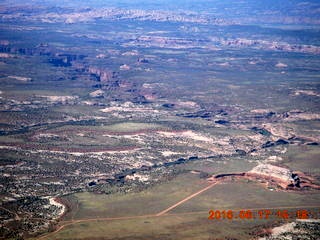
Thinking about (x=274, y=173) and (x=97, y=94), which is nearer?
(x=274, y=173)

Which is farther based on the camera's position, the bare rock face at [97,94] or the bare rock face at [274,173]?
the bare rock face at [97,94]

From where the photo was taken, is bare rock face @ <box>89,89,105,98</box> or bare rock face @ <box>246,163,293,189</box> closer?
bare rock face @ <box>246,163,293,189</box>

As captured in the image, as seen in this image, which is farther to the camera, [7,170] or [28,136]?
[28,136]

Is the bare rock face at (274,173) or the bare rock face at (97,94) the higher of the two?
the bare rock face at (97,94)

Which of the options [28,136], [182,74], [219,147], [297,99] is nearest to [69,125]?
[28,136]

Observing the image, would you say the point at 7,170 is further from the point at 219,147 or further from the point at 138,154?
the point at 219,147

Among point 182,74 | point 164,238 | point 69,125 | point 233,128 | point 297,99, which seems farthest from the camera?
point 182,74

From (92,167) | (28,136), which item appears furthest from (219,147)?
(28,136)

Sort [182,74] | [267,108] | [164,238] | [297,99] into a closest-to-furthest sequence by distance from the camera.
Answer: [164,238] < [267,108] < [297,99] < [182,74]

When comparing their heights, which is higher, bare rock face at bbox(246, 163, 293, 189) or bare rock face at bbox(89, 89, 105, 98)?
bare rock face at bbox(89, 89, 105, 98)

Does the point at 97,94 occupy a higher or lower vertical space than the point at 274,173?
higher
